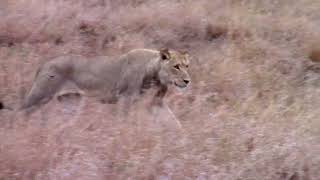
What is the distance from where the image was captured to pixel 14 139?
608 centimetres

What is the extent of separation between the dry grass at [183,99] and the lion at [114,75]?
8.5 inches

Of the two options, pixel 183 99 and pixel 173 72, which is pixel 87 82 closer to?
pixel 173 72

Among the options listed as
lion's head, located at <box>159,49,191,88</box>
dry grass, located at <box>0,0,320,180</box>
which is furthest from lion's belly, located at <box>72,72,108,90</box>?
lion's head, located at <box>159,49,191,88</box>

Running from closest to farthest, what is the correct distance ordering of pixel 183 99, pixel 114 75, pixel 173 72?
pixel 183 99 < pixel 173 72 < pixel 114 75

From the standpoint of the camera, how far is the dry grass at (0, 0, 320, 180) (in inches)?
234

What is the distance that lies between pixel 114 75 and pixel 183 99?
0.93 meters

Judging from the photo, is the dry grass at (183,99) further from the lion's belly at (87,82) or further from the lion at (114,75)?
the lion's belly at (87,82)

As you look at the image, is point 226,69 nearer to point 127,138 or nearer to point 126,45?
point 126,45

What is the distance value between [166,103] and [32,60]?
99.8 inches

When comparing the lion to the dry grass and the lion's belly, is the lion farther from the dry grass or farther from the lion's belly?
the dry grass

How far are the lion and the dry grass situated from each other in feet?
0.71

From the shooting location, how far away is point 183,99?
317 inches

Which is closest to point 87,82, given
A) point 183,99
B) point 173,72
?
point 173,72

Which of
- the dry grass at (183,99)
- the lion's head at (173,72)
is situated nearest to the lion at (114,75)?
the lion's head at (173,72)
